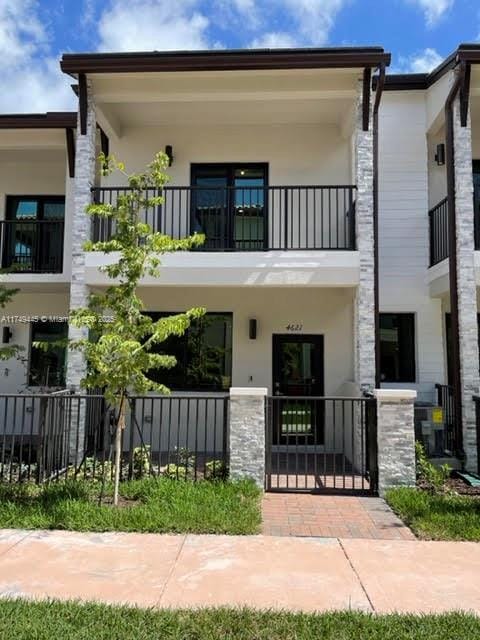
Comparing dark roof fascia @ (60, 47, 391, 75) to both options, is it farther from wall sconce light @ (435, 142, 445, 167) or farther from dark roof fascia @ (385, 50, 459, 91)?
wall sconce light @ (435, 142, 445, 167)

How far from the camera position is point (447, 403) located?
9297 millimetres

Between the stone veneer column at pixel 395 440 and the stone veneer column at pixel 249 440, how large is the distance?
173 centimetres

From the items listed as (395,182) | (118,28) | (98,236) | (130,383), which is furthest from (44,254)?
(395,182)

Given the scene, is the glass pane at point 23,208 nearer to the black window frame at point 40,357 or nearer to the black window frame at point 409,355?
the black window frame at point 40,357

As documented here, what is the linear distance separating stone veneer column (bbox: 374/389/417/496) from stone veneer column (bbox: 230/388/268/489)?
173 cm

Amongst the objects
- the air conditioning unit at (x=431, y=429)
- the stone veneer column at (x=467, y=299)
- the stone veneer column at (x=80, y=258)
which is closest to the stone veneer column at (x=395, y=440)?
the air conditioning unit at (x=431, y=429)

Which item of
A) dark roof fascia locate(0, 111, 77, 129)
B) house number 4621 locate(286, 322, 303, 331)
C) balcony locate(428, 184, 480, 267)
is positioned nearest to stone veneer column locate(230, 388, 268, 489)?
house number 4621 locate(286, 322, 303, 331)

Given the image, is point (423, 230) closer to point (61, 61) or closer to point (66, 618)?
point (61, 61)

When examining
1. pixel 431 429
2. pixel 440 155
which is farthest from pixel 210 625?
pixel 440 155

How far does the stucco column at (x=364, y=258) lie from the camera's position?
831cm

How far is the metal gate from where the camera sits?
23.5 ft

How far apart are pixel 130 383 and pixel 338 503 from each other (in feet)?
11.0

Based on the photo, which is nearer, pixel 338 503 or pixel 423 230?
pixel 338 503

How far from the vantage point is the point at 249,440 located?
6.98m
